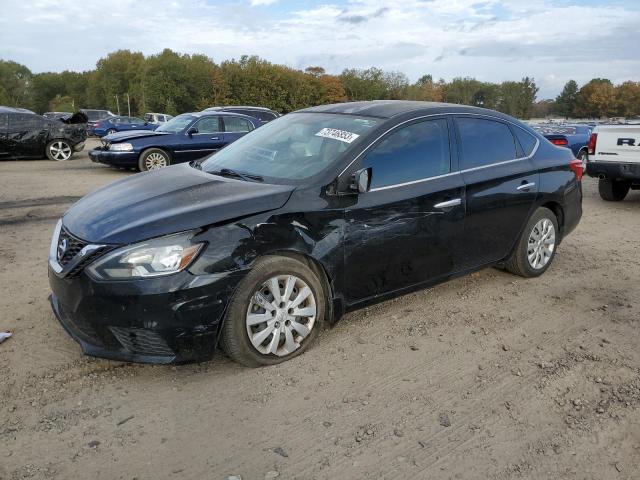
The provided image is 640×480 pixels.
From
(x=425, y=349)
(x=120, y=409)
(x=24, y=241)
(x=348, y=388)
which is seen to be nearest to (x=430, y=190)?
(x=425, y=349)

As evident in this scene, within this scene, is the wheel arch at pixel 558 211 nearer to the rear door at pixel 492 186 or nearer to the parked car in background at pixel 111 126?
the rear door at pixel 492 186

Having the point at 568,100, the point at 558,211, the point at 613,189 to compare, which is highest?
the point at 568,100

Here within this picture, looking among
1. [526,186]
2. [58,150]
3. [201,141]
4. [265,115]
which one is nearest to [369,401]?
[526,186]

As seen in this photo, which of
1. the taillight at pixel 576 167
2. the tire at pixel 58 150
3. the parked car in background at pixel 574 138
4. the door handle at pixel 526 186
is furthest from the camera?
the tire at pixel 58 150

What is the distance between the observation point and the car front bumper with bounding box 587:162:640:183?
8812mm

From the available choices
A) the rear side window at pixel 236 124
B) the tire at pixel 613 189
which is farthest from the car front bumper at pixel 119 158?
the tire at pixel 613 189

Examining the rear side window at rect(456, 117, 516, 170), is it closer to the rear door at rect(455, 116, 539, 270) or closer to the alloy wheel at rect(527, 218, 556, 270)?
the rear door at rect(455, 116, 539, 270)

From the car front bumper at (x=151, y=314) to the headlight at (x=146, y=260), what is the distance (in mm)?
45

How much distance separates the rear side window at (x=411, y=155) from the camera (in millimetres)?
3956

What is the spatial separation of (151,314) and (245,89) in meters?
82.9

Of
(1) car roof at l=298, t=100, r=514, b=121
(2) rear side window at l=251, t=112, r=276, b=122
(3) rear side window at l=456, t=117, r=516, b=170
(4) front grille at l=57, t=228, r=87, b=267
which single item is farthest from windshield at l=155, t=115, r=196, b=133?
(4) front grille at l=57, t=228, r=87, b=267

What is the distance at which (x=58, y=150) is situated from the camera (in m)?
16.1

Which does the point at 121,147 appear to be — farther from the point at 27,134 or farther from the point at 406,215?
the point at 406,215

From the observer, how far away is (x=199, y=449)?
2.79m
